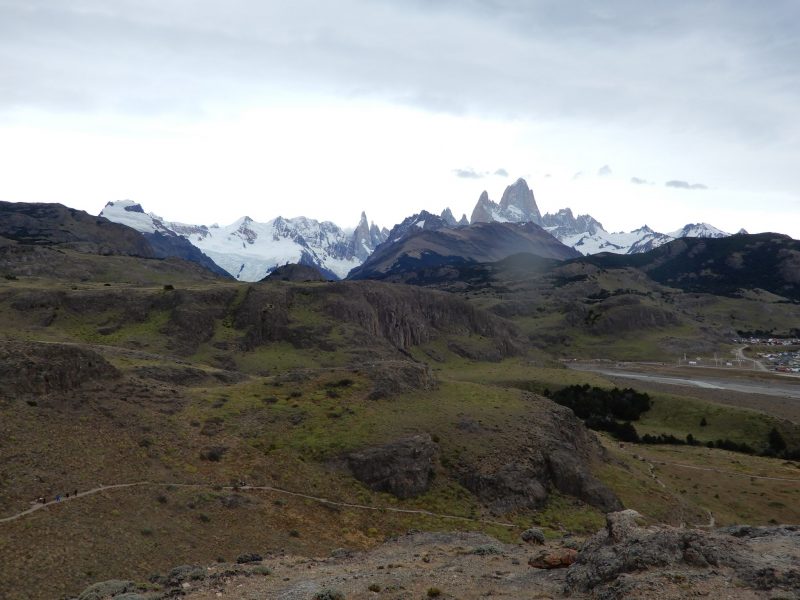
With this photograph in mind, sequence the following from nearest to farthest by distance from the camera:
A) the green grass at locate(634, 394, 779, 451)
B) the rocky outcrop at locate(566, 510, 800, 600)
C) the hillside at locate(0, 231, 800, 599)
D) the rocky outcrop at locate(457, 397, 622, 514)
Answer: the rocky outcrop at locate(566, 510, 800, 600)
the hillside at locate(0, 231, 800, 599)
the rocky outcrop at locate(457, 397, 622, 514)
the green grass at locate(634, 394, 779, 451)

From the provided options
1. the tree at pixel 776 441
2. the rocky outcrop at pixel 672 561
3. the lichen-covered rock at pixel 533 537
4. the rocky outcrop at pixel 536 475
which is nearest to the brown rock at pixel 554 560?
the rocky outcrop at pixel 672 561

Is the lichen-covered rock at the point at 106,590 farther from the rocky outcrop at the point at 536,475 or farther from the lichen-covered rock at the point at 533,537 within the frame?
the rocky outcrop at the point at 536,475

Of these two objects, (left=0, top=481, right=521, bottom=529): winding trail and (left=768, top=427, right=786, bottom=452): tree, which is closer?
(left=0, top=481, right=521, bottom=529): winding trail

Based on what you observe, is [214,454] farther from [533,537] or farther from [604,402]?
[604,402]

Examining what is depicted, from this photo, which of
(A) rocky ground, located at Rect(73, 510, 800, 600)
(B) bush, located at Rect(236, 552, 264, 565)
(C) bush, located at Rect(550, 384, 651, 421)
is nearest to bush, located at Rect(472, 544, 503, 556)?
(A) rocky ground, located at Rect(73, 510, 800, 600)

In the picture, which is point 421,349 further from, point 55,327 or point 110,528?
point 110,528

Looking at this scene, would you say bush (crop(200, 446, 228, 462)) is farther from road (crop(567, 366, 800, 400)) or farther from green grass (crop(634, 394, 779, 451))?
road (crop(567, 366, 800, 400))

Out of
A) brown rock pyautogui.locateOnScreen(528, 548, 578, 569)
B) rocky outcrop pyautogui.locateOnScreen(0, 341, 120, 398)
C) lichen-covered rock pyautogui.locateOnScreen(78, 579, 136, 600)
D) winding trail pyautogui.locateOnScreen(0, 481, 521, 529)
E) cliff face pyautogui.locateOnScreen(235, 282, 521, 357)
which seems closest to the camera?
lichen-covered rock pyautogui.locateOnScreen(78, 579, 136, 600)
